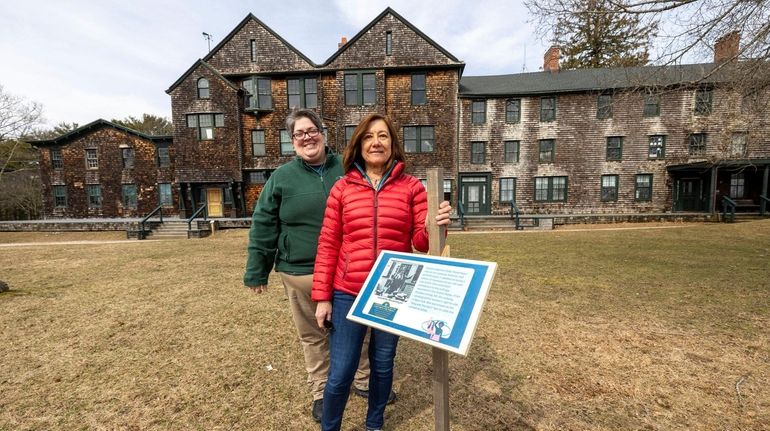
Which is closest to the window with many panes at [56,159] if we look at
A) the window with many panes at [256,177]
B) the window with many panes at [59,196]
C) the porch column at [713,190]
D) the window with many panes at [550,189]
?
the window with many panes at [59,196]

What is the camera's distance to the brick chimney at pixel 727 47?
18.8ft

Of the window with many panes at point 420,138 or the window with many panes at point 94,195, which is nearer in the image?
the window with many panes at point 420,138

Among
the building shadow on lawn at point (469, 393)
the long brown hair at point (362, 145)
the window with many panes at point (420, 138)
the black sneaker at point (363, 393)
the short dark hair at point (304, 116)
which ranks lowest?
the building shadow on lawn at point (469, 393)

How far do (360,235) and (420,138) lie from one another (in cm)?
1880

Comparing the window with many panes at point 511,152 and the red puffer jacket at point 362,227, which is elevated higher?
the window with many panes at point 511,152

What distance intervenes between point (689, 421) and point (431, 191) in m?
2.93

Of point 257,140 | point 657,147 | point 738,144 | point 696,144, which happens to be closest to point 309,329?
point 738,144

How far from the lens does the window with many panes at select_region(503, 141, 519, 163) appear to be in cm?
2070

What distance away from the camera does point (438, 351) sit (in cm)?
194

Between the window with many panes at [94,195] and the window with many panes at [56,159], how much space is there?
8.31 feet

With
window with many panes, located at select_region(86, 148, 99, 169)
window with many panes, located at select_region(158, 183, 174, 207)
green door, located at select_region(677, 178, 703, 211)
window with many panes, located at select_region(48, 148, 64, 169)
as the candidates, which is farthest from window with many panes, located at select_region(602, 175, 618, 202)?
window with many panes, located at select_region(48, 148, 64, 169)

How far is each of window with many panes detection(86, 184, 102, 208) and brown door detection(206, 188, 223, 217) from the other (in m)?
8.72

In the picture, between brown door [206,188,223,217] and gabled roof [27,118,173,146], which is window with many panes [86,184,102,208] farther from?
brown door [206,188,223,217]

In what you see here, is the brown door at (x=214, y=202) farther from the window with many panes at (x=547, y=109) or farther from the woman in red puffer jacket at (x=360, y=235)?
the woman in red puffer jacket at (x=360, y=235)
